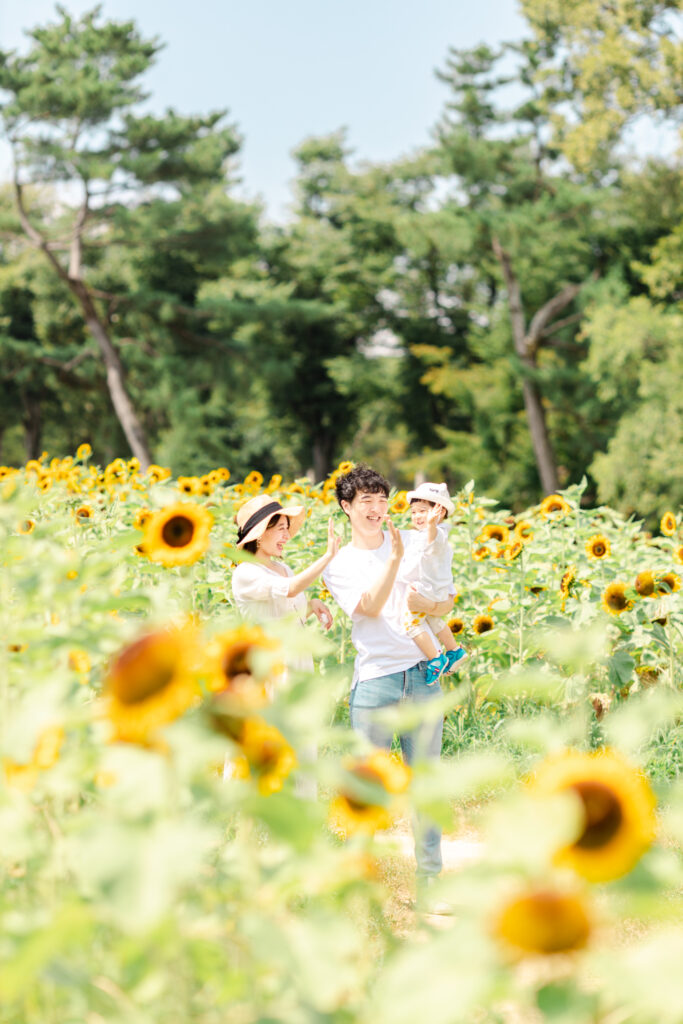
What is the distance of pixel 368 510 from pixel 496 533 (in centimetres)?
168

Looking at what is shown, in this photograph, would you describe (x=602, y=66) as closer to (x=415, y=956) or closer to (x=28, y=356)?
(x=28, y=356)

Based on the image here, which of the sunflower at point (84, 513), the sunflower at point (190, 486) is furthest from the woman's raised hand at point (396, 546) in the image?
the sunflower at point (190, 486)

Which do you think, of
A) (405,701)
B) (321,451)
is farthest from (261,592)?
(321,451)

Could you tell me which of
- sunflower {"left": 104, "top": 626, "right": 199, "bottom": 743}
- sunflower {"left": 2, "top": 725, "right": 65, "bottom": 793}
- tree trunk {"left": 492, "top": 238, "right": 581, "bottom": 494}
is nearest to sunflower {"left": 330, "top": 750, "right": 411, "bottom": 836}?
sunflower {"left": 104, "top": 626, "right": 199, "bottom": 743}

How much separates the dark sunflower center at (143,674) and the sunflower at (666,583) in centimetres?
352

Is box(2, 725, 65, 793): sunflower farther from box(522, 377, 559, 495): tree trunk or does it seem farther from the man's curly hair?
box(522, 377, 559, 495): tree trunk

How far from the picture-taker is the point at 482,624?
4492mm

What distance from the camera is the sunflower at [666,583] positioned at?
163 inches

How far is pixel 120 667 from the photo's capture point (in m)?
1.05

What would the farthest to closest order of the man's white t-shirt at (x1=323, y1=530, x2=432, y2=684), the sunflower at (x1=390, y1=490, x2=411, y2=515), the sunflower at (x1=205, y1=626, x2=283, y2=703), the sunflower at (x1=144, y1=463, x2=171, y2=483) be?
the sunflower at (x1=144, y1=463, x2=171, y2=483) < the sunflower at (x1=390, y1=490, x2=411, y2=515) < the man's white t-shirt at (x1=323, y1=530, x2=432, y2=684) < the sunflower at (x1=205, y1=626, x2=283, y2=703)

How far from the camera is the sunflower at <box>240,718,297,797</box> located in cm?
109

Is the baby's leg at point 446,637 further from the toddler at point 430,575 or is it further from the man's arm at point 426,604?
the man's arm at point 426,604

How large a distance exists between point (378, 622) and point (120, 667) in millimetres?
2198

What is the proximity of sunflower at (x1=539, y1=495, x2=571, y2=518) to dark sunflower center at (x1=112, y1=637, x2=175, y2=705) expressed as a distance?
4.01 meters
